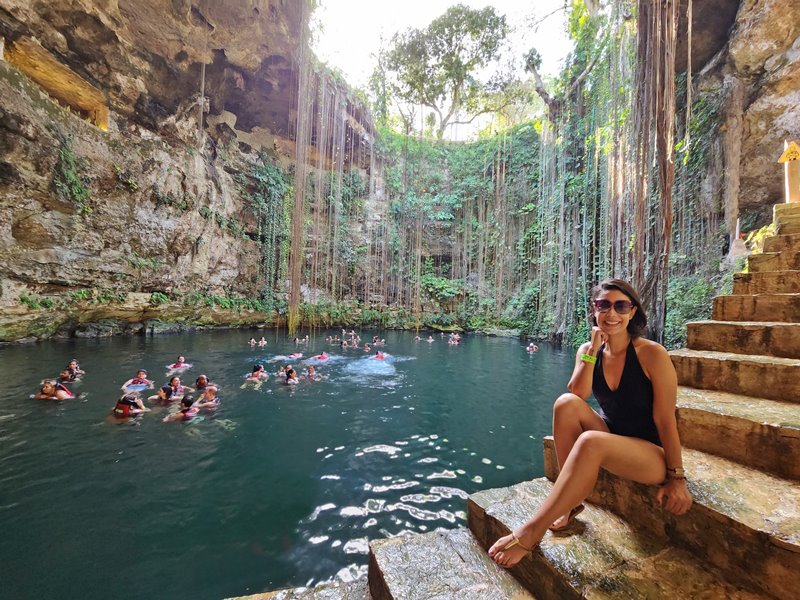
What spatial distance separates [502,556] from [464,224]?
64.0 ft

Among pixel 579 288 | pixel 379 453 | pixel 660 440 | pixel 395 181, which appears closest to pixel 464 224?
pixel 395 181

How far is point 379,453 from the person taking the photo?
373 centimetres

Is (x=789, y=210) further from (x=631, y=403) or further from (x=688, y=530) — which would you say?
(x=688, y=530)

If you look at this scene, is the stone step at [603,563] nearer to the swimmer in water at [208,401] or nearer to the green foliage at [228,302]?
the swimmer in water at [208,401]

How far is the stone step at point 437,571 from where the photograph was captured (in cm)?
116

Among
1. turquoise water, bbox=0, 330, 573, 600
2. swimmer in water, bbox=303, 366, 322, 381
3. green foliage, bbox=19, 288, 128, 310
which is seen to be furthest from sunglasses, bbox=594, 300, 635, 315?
green foliage, bbox=19, 288, 128, 310

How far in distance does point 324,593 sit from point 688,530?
1395 millimetres

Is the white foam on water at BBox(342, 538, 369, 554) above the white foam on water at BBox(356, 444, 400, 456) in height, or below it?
above

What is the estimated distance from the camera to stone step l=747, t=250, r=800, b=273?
2.53 m

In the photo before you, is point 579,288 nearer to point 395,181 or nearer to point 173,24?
point 395,181

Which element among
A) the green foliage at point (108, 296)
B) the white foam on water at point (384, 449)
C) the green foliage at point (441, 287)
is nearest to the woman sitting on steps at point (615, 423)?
the white foam on water at point (384, 449)

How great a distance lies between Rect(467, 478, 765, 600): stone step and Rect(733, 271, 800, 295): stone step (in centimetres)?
228

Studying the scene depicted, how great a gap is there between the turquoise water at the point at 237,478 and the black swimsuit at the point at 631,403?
71.9 inches

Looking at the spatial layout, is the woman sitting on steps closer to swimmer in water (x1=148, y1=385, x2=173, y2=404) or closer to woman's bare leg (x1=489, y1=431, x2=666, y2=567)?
woman's bare leg (x1=489, y1=431, x2=666, y2=567)
